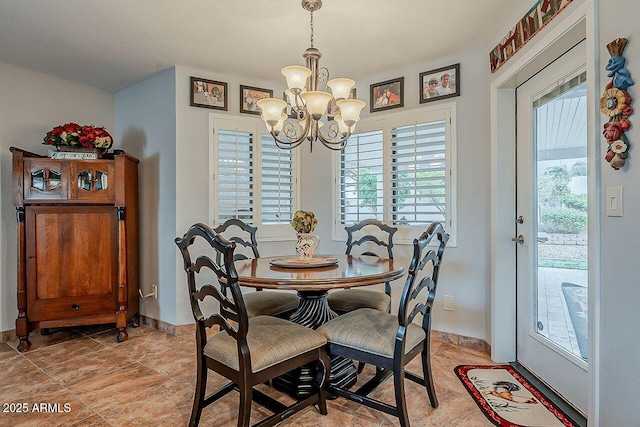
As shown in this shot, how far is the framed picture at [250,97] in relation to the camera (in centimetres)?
365

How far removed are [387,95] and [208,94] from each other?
173 centimetres

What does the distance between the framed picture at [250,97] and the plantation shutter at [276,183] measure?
0.96 feet

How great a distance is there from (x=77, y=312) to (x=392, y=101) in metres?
3.43

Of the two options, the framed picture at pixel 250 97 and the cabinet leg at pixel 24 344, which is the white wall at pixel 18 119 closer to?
the cabinet leg at pixel 24 344

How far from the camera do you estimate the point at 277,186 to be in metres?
3.80

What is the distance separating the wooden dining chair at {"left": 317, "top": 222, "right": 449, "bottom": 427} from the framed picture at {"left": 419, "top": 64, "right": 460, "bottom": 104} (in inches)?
66.6

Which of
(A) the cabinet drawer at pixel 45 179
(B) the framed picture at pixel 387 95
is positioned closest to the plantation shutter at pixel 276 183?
(B) the framed picture at pixel 387 95

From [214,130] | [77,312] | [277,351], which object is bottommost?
[77,312]

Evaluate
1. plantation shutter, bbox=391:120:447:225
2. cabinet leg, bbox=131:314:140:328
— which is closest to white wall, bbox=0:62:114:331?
cabinet leg, bbox=131:314:140:328

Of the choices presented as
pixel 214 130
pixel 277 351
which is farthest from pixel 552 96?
pixel 214 130

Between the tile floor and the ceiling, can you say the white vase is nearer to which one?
the tile floor

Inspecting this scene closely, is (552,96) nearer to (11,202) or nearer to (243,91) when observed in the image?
(243,91)

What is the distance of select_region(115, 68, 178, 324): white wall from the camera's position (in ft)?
11.2

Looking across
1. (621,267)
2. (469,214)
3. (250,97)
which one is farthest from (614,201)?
(250,97)
